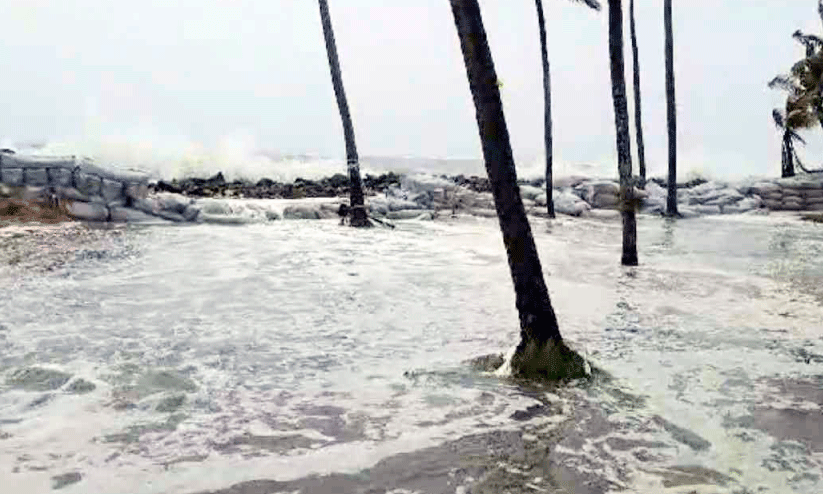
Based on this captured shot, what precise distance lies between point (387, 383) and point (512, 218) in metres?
1.42

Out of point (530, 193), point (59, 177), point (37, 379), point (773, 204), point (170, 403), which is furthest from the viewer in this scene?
point (773, 204)

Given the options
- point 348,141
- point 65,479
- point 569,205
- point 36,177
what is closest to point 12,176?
point 36,177

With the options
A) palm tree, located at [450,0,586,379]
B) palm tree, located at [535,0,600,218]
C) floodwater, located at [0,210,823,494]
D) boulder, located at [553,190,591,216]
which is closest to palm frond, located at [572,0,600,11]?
palm tree, located at [535,0,600,218]

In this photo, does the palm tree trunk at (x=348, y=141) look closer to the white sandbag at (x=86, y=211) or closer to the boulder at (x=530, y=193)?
the white sandbag at (x=86, y=211)

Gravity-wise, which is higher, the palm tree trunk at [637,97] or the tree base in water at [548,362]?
the palm tree trunk at [637,97]

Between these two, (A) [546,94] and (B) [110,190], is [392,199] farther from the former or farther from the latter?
(B) [110,190]

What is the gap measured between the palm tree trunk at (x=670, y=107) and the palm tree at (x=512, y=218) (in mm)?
17828

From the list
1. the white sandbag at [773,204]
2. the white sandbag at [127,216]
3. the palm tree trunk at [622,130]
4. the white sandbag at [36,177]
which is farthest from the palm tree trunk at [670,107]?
the white sandbag at [36,177]

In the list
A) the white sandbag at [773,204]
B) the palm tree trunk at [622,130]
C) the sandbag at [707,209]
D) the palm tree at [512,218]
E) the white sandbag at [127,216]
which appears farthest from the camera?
the white sandbag at [773,204]

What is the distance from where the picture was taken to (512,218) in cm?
547

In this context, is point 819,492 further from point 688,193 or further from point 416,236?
point 688,193

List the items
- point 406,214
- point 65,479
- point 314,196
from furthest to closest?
point 314,196, point 406,214, point 65,479

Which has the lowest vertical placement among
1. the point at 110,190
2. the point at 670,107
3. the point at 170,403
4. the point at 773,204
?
the point at 773,204

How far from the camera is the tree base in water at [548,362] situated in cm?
533
